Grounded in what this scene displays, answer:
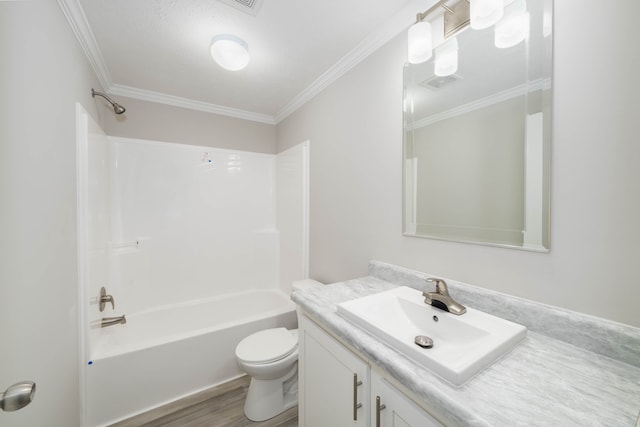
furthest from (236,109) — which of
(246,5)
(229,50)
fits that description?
(246,5)

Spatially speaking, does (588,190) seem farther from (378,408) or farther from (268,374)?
(268,374)

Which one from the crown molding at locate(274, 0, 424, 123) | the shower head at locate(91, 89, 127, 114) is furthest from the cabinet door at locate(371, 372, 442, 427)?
the shower head at locate(91, 89, 127, 114)

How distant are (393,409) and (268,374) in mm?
1113

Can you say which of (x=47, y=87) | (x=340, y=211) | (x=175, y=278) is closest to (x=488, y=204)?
(x=340, y=211)

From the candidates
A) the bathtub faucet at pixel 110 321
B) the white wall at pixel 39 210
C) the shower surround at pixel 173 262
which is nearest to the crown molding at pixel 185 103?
the shower surround at pixel 173 262

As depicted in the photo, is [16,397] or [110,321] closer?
[16,397]

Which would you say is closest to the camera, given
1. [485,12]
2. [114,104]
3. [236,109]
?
[485,12]

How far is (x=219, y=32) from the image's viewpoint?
4.78 feet

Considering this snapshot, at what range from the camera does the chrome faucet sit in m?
0.93

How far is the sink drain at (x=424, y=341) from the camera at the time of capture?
0.86m

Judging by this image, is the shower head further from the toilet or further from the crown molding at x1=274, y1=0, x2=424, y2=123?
the toilet

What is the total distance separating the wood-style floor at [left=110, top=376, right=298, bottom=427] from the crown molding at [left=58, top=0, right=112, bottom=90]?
7.83 feet

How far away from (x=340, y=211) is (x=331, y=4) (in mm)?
1212

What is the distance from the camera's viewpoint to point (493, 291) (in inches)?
38.2
